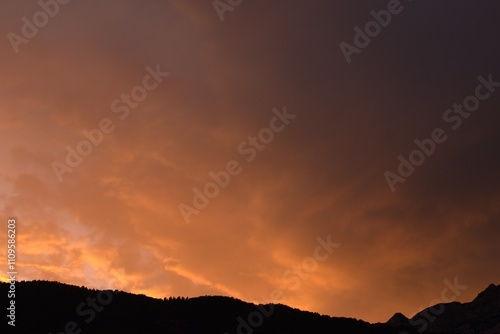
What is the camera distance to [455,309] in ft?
443

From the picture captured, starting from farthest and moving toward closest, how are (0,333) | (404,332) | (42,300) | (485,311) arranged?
(485,311) → (404,332) → (42,300) → (0,333)

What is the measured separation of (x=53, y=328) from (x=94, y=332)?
8.69ft

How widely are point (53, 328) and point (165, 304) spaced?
29.4ft

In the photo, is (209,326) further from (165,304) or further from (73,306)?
(73,306)

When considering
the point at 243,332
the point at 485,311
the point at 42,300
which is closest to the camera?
the point at 243,332

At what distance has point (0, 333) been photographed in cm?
2952

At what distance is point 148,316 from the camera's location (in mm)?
34062

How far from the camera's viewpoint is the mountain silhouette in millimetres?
31797

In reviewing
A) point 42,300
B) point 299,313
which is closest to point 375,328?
point 299,313

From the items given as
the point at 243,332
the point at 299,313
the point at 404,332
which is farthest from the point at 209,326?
the point at 404,332

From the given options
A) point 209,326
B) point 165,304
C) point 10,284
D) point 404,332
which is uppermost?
point 10,284

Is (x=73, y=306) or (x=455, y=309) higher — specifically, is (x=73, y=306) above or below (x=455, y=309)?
below

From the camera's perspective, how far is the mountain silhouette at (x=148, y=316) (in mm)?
31797

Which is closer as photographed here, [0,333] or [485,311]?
[0,333]
